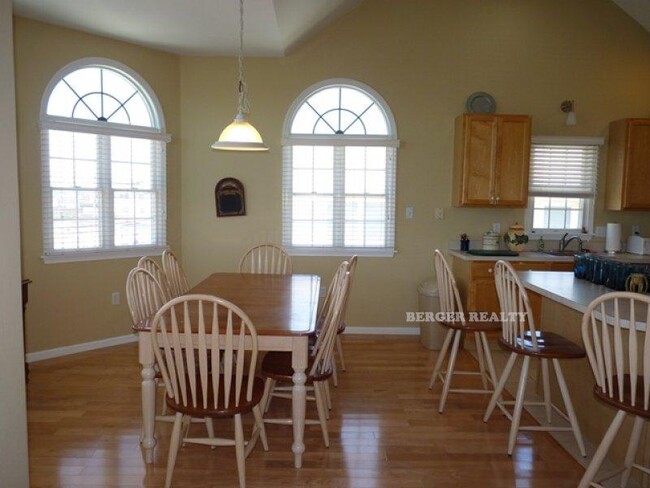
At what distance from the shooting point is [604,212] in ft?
16.9

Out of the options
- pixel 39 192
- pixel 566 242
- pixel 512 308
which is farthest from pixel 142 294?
pixel 566 242

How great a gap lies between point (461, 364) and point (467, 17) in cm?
332

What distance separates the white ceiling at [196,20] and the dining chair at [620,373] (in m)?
2.90

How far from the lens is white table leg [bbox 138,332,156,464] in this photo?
2.44 m

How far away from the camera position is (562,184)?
5098 millimetres

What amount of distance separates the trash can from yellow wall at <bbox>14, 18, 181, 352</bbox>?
2.56 m

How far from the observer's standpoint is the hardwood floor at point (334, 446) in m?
2.46

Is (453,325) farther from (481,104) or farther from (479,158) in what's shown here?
(481,104)

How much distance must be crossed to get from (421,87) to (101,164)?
10.1 ft

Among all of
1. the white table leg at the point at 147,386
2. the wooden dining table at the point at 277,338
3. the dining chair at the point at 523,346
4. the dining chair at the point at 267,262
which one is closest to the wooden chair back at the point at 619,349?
the dining chair at the point at 523,346

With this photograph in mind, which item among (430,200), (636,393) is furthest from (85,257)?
(636,393)

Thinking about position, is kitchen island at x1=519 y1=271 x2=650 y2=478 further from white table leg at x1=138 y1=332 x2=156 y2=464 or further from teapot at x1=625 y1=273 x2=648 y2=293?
white table leg at x1=138 y1=332 x2=156 y2=464

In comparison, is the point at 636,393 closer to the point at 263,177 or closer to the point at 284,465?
the point at 284,465

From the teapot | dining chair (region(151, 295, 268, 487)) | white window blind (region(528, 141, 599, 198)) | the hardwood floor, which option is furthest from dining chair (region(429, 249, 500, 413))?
white window blind (region(528, 141, 599, 198))
